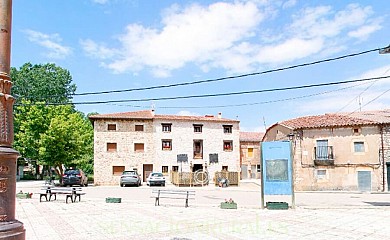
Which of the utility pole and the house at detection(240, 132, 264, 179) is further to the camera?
the house at detection(240, 132, 264, 179)

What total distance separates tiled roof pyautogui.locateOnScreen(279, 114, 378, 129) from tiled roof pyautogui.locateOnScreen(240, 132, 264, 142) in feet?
49.2

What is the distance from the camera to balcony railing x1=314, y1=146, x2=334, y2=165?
96.7 feet

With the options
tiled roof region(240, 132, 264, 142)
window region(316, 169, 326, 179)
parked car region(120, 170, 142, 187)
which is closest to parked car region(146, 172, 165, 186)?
parked car region(120, 170, 142, 187)

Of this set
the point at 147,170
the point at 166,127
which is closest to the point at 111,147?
the point at 147,170

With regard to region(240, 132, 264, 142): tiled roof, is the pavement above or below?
below

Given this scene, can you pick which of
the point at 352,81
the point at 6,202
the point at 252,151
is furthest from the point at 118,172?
the point at 6,202

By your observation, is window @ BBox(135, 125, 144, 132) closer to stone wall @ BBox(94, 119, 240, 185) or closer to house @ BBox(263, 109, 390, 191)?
stone wall @ BBox(94, 119, 240, 185)

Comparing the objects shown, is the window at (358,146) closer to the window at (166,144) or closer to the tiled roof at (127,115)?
the window at (166,144)

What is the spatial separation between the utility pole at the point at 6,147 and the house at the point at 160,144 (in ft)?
103

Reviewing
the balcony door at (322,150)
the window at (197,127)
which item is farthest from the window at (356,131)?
the window at (197,127)

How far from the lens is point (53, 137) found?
1286 inches

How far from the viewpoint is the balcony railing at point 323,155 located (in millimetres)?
29469

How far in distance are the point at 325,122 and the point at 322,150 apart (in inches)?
103

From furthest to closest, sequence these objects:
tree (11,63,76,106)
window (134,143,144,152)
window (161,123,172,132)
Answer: tree (11,63,76,106) < window (161,123,172,132) < window (134,143,144,152)
